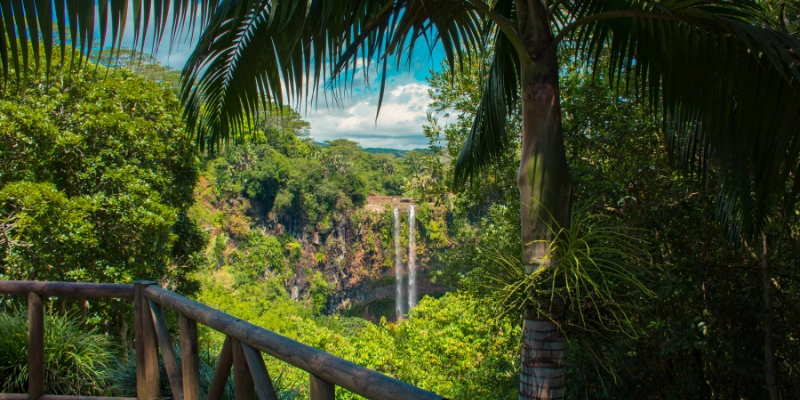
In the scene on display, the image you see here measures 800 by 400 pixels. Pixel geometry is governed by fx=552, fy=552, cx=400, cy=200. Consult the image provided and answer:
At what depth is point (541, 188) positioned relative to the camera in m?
1.68

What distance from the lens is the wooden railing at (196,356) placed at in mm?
1164

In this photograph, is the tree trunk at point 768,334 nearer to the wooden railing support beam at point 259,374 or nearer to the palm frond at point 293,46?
the palm frond at point 293,46

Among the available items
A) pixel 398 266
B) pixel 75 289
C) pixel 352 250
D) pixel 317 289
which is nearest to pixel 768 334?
pixel 75 289

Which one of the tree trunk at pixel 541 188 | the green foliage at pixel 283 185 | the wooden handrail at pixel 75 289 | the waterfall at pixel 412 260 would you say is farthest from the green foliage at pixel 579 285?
the waterfall at pixel 412 260

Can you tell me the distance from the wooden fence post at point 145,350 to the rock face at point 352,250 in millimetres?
26002

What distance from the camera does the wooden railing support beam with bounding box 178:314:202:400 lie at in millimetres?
1962

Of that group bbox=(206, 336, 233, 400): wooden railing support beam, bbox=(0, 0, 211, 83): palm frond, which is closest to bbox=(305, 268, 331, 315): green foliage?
bbox=(206, 336, 233, 400): wooden railing support beam

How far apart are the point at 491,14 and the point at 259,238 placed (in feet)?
87.2

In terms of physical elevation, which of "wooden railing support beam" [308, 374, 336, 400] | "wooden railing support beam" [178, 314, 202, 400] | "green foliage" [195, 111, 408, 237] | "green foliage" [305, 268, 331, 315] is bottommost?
"green foliage" [305, 268, 331, 315]

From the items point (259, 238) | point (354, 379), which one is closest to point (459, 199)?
point (354, 379)

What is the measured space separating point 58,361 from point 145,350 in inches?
24.2

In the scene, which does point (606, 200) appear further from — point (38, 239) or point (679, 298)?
point (38, 239)

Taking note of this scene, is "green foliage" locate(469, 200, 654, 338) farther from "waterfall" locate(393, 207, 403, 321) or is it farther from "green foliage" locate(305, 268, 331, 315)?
"green foliage" locate(305, 268, 331, 315)

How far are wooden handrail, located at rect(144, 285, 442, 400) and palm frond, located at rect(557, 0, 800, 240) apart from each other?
122cm
